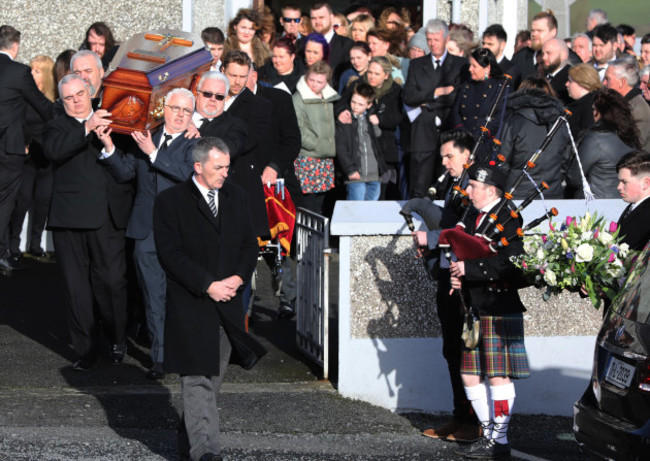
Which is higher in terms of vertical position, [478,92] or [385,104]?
[478,92]

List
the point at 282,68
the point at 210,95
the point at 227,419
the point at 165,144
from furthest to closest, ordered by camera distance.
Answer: the point at 282,68, the point at 210,95, the point at 165,144, the point at 227,419

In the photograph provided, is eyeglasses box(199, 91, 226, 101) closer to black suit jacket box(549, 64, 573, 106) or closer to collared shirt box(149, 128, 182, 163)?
collared shirt box(149, 128, 182, 163)

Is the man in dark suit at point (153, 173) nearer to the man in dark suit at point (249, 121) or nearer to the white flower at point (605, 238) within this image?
the man in dark suit at point (249, 121)

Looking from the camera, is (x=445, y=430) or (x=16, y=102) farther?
(x=16, y=102)

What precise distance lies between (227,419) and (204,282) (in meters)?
1.52

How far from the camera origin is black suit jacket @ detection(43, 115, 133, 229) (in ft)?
29.6

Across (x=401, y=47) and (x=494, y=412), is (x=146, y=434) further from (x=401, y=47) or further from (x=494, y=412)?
(x=401, y=47)

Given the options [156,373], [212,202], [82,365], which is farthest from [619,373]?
[82,365]

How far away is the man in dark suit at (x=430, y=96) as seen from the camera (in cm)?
1220

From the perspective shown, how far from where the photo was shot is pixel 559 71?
12156 mm

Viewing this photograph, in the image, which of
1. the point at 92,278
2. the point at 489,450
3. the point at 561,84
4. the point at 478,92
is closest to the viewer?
the point at 489,450

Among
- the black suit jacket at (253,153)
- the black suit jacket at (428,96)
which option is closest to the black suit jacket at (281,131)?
the black suit jacket at (253,153)

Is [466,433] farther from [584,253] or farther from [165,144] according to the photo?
[165,144]

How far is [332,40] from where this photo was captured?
1384cm
